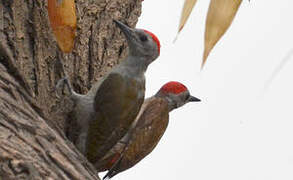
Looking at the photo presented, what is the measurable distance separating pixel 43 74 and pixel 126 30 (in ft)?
2.22

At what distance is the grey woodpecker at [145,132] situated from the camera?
3.53 m

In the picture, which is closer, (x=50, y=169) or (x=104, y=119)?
(x=50, y=169)

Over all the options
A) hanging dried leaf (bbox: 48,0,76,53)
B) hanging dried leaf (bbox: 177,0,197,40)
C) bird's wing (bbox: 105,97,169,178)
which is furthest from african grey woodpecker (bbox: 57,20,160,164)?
hanging dried leaf (bbox: 177,0,197,40)

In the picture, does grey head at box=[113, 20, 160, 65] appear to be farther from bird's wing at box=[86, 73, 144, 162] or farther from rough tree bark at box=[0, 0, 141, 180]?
bird's wing at box=[86, 73, 144, 162]

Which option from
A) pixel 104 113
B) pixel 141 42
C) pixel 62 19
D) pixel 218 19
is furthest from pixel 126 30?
pixel 218 19

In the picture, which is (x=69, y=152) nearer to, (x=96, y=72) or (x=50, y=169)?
→ (x=50, y=169)

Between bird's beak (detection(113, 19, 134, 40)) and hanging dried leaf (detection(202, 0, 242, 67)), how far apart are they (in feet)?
3.90

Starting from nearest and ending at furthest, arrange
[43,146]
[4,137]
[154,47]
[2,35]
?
[4,137] → [43,146] → [2,35] → [154,47]

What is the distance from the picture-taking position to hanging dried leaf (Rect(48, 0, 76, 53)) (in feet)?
9.79

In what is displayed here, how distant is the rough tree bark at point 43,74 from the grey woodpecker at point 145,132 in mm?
370

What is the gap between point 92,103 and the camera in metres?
3.40

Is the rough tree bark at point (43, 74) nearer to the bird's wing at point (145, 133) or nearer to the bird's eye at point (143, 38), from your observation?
the bird's eye at point (143, 38)

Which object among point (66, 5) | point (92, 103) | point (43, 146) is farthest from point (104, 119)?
point (43, 146)

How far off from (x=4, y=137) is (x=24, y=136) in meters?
0.11
